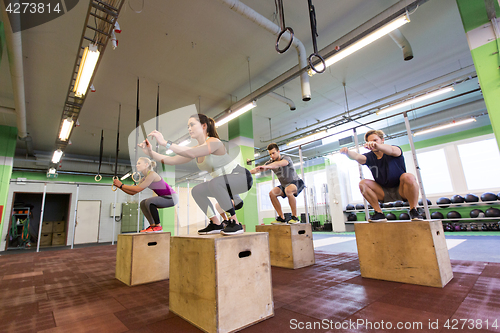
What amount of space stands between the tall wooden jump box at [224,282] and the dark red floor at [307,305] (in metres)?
0.08

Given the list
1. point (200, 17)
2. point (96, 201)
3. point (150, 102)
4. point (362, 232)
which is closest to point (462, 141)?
point (362, 232)

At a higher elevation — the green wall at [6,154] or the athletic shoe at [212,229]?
the green wall at [6,154]

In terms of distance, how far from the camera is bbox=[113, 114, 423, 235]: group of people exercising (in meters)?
1.76

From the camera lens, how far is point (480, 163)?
25.8 feet

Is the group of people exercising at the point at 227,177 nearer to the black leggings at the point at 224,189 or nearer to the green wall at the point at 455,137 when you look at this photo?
the black leggings at the point at 224,189

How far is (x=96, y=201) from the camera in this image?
10609mm

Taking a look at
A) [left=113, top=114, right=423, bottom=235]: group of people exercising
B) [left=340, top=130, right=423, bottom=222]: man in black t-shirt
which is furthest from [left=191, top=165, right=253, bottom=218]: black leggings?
[left=340, top=130, right=423, bottom=222]: man in black t-shirt

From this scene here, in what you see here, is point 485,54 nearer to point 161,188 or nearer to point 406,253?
point 406,253

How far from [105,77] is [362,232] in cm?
563

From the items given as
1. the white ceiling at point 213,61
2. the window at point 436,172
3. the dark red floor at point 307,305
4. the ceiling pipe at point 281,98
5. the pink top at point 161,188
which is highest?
the white ceiling at point 213,61

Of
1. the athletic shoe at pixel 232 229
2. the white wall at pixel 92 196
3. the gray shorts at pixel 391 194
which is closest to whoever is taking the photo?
the athletic shoe at pixel 232 229

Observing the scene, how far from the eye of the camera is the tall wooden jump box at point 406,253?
1.92 metres

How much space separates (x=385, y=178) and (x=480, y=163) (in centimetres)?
838

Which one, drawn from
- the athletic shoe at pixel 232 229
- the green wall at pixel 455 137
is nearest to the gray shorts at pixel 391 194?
the athletic shoe at pixel 232 229
